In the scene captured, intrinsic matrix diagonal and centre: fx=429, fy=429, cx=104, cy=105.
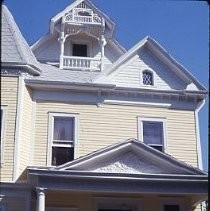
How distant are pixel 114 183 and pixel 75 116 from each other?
142 inches

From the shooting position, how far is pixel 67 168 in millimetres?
13305

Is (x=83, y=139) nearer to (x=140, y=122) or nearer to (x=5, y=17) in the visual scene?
(x=140, y=122)

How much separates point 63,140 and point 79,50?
5.51 meters

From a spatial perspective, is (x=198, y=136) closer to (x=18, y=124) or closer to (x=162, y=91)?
(x=162, y=91)

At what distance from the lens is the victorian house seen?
13.5 metres

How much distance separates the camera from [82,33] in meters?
19.2

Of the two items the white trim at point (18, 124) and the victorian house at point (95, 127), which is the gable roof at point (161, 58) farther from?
the white trim at point (18, 124)

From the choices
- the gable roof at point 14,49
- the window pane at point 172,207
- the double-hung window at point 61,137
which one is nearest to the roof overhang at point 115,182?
the double-hung window at point 61,137

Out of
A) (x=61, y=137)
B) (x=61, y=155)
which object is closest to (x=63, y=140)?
(x=61, y=137)

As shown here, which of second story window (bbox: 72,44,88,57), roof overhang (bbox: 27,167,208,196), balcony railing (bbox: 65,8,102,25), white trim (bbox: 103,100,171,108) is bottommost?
roof overhang (bbox: 27,167,208,196)

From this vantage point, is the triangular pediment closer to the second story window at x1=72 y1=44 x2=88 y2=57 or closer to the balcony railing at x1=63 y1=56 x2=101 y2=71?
the balcony railing at x1=63 y1=56 x2=101 y2=71

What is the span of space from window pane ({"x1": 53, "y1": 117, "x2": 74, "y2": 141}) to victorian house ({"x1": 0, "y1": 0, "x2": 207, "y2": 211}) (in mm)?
37

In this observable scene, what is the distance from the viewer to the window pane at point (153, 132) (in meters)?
16.2

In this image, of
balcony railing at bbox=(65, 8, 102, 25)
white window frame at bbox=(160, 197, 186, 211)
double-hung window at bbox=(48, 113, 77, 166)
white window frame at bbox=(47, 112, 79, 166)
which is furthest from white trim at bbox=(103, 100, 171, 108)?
balcony railing at bbox=(65, 8, 102, 25)
